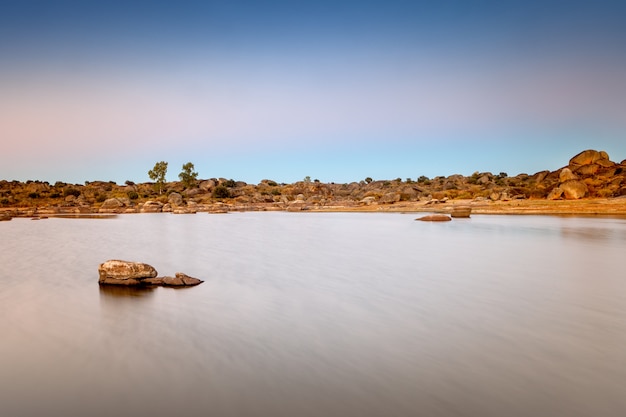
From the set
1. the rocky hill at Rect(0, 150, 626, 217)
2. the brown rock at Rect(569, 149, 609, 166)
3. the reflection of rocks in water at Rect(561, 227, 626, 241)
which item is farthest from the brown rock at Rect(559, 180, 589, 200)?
the reflection of rocks in water at Rect(561, 227, 626, 241)

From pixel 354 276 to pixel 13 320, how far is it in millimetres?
10865

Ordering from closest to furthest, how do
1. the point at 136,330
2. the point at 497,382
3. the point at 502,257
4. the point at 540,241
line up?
the point at 497,382, the point at 136,330, the point at 502,257, the point at 540,241

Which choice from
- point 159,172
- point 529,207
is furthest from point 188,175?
point 529,207

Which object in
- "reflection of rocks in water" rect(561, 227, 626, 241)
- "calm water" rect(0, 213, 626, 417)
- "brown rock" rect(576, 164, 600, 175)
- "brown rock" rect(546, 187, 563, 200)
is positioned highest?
"brown rock" rect(576, 164, 600, 175)

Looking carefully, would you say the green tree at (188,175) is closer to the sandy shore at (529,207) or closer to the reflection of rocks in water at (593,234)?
the sandy shore at (529,207)

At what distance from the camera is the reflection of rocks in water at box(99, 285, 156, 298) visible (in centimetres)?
1244

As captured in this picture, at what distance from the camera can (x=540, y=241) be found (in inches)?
1022

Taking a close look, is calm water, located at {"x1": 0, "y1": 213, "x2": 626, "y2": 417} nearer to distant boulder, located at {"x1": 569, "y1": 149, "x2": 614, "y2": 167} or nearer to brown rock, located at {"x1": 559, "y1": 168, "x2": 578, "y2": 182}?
brown rock, located at {"x1": 559, "y1": 168, "x2": 578, "y2": 182}

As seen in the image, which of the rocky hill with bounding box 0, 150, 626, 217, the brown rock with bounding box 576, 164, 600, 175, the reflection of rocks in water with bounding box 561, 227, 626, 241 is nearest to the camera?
the reflection of rocks in water with bounding box 561, 227, 626, 241

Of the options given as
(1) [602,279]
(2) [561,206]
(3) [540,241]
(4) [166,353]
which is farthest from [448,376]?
(2) [561,206]

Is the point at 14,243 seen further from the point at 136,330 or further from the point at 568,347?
the point at 568,347

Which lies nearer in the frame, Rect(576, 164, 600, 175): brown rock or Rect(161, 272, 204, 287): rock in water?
Rect(161, 272, 204, 287): rock in water

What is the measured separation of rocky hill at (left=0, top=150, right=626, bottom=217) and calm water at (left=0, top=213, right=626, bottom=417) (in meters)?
47.5

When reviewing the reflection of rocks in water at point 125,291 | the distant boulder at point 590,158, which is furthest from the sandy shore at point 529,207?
the reflection of rocks in water at point 125,291
